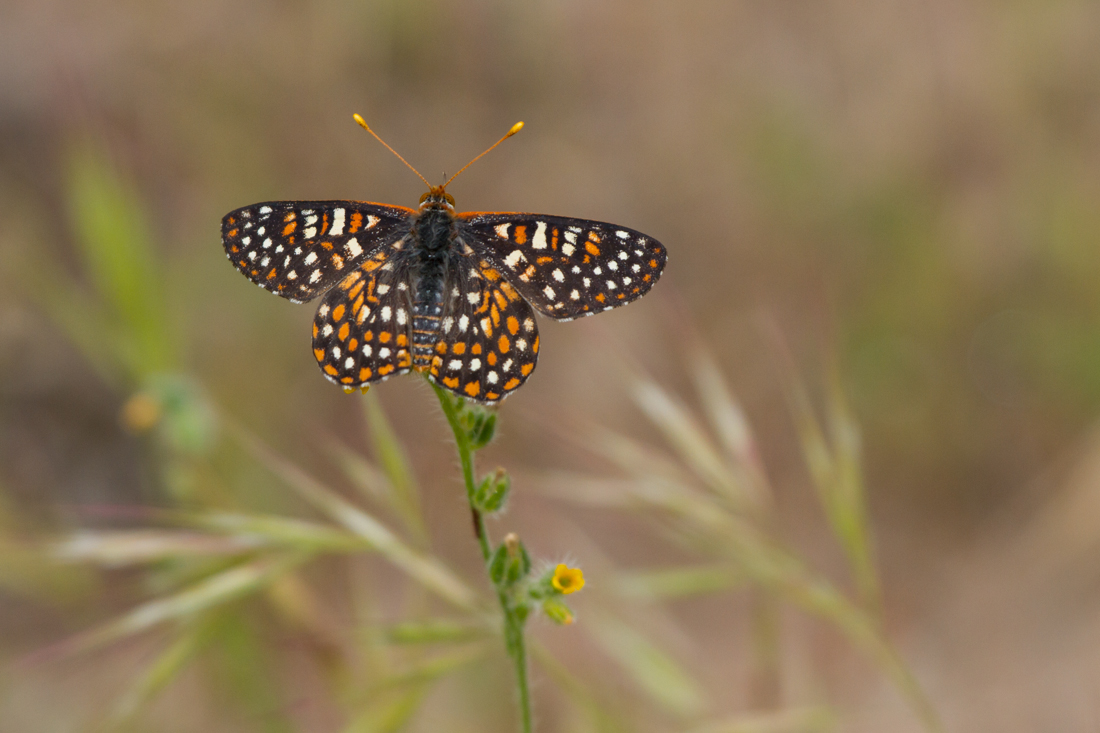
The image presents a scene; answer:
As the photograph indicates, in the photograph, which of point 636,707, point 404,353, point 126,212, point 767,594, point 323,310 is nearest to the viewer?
point 404,353

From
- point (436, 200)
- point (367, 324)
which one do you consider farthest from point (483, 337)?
point (436, 200)

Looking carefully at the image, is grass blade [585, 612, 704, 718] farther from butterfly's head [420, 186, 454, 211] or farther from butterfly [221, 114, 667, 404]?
butterfly's head [420, 186, 454, 211]

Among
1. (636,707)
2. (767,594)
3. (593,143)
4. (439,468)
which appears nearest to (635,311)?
(593,143)

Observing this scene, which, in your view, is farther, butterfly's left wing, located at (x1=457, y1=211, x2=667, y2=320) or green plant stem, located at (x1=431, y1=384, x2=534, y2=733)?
butterfly's left wing, located at (x1=457, y1=211, x2=667, y2=320)

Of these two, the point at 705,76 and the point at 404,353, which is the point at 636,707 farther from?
the point at 705,76

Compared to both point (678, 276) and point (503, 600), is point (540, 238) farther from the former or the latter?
point (678, 276)

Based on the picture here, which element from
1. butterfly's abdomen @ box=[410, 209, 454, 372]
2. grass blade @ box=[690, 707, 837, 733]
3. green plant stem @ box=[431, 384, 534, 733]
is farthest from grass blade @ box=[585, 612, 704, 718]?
butterfly's abdomen @ box=[410, 209, 454, 372]

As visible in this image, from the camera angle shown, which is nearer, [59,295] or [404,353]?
[404,353]
